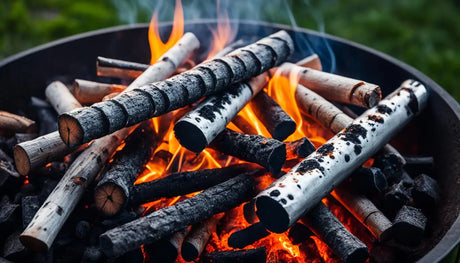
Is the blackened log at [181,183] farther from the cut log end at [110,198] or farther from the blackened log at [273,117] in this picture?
the blackened log at [273,117]

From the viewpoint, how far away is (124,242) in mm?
2053

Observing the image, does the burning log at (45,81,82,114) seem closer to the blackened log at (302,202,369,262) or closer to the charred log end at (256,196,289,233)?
the charred log end at (256,196,289,233)

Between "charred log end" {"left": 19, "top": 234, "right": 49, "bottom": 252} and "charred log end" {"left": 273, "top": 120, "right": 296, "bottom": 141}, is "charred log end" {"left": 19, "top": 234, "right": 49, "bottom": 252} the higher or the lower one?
the lower one

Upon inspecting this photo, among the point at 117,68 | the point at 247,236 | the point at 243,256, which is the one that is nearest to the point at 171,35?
the point at 117,68

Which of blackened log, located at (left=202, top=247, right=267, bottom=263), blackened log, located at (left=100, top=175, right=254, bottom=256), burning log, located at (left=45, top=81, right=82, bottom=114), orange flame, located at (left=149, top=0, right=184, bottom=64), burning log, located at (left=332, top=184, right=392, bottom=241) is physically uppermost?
orange flame, located at (left=149, top=0, right=184, bottom=64)

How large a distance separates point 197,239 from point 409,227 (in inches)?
43.0

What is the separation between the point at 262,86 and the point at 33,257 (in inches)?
68.2

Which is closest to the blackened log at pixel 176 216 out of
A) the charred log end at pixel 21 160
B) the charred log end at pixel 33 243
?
the charred log end at pixel 33 243

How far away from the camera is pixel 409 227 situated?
2.38 m

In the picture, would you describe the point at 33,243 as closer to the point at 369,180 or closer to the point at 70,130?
the point at 70,130

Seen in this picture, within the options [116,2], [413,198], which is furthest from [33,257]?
[116,2]

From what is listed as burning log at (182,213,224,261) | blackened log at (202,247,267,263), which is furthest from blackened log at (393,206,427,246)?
burning log at (182,213,224,261)

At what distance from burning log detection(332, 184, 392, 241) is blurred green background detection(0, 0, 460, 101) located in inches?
115

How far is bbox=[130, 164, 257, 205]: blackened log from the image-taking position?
2.50 m
